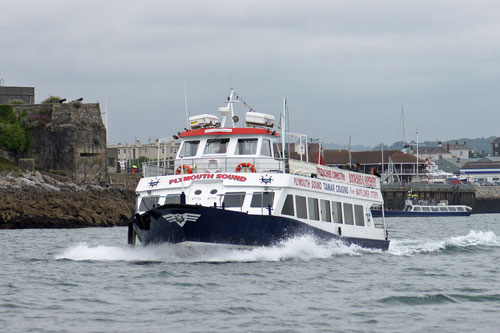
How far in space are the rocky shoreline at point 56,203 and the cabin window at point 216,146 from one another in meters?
23.7

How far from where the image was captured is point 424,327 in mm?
14828

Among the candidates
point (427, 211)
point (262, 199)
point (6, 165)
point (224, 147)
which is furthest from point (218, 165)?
point (427, 211)

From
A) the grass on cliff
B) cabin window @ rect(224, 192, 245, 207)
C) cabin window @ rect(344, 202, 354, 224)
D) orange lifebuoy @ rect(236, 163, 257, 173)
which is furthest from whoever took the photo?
the grass on cliff

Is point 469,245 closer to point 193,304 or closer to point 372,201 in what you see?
point 372,201

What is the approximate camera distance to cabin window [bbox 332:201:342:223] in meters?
26.9

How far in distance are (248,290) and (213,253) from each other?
13.9 feet

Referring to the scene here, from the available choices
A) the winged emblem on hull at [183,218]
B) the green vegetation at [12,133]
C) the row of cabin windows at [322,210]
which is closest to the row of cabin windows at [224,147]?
the row of cabin windows at [322,210]

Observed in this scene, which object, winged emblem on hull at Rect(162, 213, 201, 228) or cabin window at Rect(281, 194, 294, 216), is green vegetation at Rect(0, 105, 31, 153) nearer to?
cabin window at Rect(281, 194, 294, 216)

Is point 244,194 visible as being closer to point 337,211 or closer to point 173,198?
point 173,198

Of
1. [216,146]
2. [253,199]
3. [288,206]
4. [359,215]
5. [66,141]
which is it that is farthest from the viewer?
[66,141]

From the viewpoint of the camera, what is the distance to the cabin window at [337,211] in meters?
26.9

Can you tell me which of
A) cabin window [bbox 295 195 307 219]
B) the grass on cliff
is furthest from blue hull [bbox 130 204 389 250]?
the grass on cliff

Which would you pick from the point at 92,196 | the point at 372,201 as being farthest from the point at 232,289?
the point at 92,196

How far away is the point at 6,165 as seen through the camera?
67.8 meters
